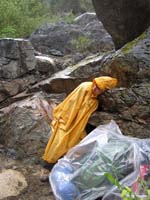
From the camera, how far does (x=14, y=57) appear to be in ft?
23.1

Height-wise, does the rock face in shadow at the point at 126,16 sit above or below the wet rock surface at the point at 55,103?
above

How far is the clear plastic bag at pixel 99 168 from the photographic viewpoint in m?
3.19

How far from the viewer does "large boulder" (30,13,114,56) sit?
880cm

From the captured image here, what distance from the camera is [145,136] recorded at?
4305 millimetres

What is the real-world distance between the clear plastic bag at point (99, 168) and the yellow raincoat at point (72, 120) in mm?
687

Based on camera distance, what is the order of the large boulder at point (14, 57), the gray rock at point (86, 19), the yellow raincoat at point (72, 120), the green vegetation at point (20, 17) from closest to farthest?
1. the yellow raincoat at point (72, 120)
2. the large boulder at point (14, 57)
3. the green vegetation at point (20, 17)
4. the gray rock at point (86, 19)

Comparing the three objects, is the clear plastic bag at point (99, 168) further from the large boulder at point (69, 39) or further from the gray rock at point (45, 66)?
the large boulder at point (69, 39)

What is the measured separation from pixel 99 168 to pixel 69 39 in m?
7.31

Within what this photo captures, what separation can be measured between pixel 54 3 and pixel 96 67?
14027 mm

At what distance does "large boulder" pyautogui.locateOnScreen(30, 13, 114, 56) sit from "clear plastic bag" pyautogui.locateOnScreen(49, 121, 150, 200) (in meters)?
4.94

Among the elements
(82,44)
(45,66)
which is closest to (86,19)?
(82,44)

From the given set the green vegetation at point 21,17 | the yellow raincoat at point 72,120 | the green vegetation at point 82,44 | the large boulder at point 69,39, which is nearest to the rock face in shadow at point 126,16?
the yellow raincoat at point 72,120

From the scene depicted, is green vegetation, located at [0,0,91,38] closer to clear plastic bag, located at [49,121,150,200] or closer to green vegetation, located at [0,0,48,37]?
green vegetation, located at [0,0,48,37]

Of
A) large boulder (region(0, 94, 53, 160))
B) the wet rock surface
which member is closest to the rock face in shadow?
the wet rock surface
